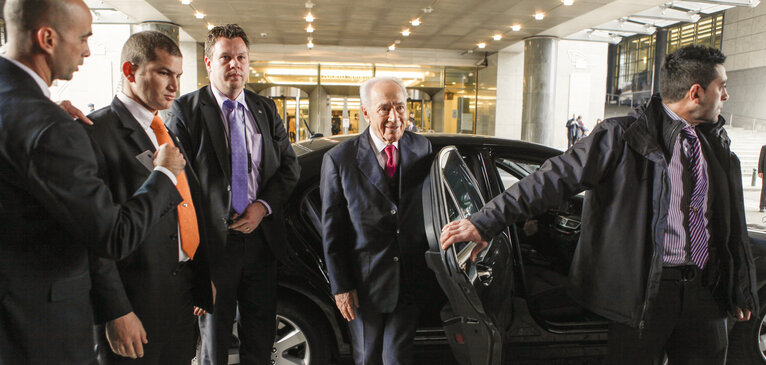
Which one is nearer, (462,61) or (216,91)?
(216,91)

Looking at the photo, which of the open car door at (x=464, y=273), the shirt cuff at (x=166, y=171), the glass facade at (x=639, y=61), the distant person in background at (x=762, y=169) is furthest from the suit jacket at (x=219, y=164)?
the glass facade at (x=639, y=61)

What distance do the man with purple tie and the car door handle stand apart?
0.25 ft

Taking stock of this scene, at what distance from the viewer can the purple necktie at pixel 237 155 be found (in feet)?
7.11

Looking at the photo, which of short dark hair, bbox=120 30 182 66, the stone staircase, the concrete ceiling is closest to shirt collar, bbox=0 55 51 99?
short dark hair, bbox=120 30 182 66

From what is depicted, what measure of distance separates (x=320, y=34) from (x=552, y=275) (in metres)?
13.9

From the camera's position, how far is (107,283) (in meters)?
1.36

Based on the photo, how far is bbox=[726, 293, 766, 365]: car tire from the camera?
2781 mm

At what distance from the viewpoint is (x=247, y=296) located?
86.3 inches

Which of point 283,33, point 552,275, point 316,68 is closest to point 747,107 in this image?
point 316,68

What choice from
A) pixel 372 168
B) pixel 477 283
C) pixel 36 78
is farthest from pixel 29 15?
pixel 477 283

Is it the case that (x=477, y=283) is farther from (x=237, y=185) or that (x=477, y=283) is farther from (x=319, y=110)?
(x=319, y=110)

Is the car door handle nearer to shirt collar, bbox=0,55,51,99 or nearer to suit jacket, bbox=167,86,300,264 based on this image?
suit jacket, bbox=167,86,300,264

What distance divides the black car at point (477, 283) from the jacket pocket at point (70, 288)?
984 millimetres

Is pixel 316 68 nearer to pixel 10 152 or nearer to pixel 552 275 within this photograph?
pixel 552 275
